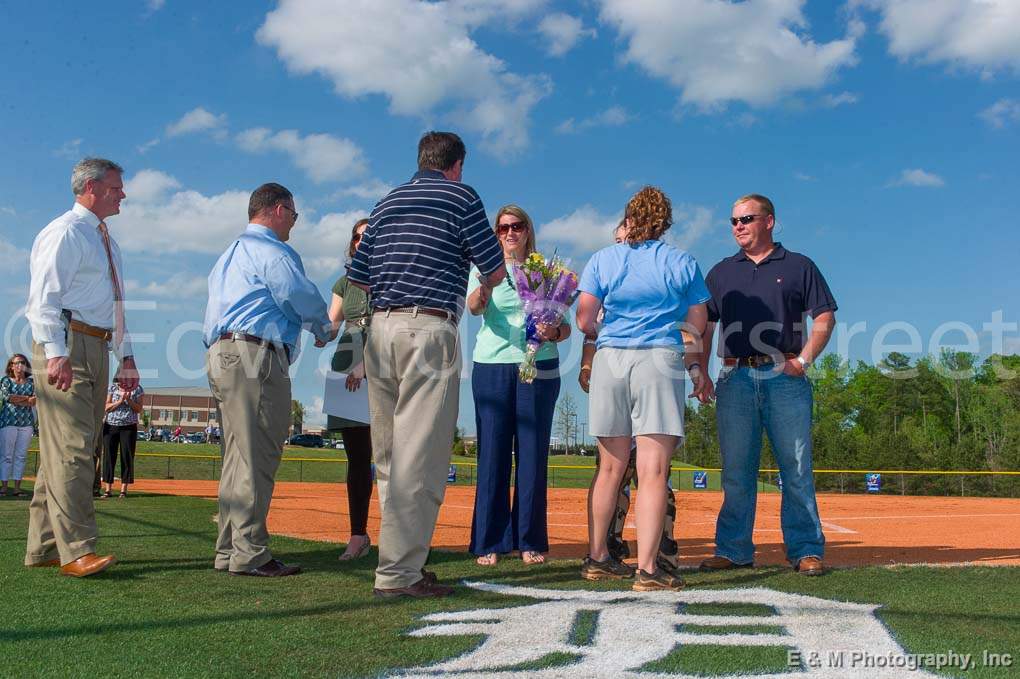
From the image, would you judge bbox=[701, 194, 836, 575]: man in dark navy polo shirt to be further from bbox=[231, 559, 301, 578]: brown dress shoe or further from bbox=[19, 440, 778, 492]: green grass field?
bbox=[19, 440, 778, 492]: green grass field

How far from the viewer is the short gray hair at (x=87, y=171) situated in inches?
185

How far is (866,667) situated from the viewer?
270cm

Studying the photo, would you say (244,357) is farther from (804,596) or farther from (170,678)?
(804,596)

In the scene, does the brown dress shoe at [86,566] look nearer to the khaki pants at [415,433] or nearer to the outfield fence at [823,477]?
the khaki pants at [415,433]

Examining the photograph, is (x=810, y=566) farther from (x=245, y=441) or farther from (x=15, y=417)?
(x=15, y=417)

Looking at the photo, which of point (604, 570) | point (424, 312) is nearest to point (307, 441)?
point (604, 570)

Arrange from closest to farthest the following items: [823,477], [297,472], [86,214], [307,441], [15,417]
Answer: [86,214], [15,417], [823,477], [297,472], [307,441]

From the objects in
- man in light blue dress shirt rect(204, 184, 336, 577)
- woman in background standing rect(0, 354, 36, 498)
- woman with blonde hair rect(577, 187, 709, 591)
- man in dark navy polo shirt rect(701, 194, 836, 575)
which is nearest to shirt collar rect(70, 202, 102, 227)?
man in light blue dress shirt rect(204, 184, 336, 577)

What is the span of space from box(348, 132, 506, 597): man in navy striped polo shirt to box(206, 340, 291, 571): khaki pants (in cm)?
73

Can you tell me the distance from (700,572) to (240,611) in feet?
8.96

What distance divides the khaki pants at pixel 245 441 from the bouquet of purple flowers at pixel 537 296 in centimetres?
157

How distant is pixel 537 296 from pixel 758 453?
170 centimetres

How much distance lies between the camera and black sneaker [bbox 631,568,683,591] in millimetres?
4191

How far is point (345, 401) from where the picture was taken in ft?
18.0
